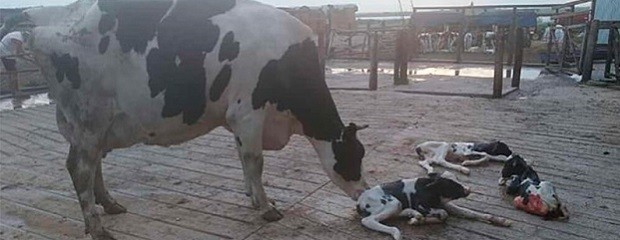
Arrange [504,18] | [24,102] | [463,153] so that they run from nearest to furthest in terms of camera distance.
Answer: [463,153], [24,102], [504,18]

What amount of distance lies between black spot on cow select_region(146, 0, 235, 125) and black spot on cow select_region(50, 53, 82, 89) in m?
0.44

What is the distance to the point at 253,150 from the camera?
3678 millimetres

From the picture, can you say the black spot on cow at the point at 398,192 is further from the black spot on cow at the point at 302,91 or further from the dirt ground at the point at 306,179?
the black spot on cow at the point at 302,91

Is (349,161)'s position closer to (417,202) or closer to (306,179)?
(417,202)

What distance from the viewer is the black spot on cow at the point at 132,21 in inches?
135

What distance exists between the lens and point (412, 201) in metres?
3.62

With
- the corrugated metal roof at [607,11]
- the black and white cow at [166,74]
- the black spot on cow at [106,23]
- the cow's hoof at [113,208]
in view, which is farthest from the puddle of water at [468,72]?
the black spot on cow at [106,23]

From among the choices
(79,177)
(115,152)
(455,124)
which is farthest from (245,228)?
(455,124)

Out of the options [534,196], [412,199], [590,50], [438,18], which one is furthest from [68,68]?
[438,18]

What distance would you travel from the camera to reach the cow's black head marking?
3852 millimetres

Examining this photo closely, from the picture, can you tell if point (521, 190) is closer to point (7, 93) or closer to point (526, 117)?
point (526, 117)

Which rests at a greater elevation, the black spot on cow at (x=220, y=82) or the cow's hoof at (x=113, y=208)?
the black spot on cow at (x=220, y=82)

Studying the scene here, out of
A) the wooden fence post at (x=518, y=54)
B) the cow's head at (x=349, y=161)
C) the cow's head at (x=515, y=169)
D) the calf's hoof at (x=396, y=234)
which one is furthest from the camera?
the wooden fence post at (x=518, y=54)

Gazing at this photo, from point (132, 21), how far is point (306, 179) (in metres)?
1.96
